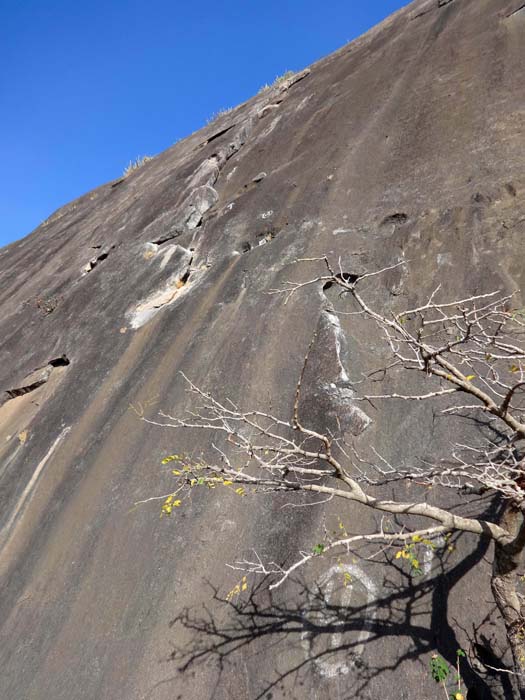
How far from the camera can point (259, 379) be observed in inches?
157

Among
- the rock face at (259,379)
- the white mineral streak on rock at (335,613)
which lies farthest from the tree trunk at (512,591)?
the white mineral streak on rock at (335,613)

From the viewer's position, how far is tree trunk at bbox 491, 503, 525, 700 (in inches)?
76.6

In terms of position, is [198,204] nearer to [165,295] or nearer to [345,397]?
[165,295]

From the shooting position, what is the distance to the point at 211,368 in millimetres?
4359

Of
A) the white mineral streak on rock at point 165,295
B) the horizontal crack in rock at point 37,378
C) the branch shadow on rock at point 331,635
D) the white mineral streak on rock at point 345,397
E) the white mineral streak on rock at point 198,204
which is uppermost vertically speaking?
the white mineral streak on rock at point 198,204

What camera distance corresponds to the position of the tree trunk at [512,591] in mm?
1946

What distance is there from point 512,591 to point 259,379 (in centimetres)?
237

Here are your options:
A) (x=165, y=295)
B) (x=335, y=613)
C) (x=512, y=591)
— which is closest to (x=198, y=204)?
(x=165, y=295)

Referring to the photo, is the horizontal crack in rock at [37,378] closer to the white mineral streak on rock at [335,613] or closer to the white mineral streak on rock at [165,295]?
the white mineral streak on rock at [165,295]

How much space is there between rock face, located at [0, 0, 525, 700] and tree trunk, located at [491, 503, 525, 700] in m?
0.23

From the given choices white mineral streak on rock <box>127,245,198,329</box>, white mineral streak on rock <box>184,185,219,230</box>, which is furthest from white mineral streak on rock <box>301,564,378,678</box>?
white mineral streak on rock <box>184,185,219,230</box>

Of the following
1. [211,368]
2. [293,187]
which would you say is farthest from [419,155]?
[211,368]

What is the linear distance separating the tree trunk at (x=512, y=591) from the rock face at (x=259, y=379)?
0.23 meters

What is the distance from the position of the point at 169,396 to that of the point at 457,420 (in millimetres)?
2530
